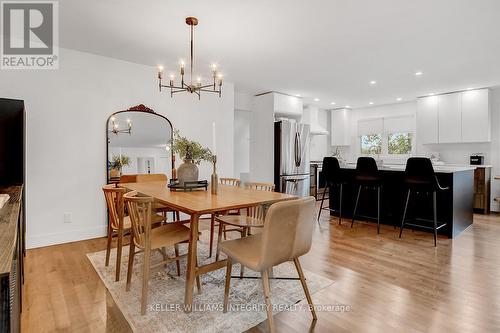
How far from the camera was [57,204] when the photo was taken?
3434 millimetres

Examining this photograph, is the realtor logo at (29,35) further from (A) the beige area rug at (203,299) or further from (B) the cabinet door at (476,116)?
(B) the cabinet door at (476,116)

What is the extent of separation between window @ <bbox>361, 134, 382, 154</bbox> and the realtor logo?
708cm

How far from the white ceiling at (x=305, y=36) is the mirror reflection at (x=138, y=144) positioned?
83 centimetres

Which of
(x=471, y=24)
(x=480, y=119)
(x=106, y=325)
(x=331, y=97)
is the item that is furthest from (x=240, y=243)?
(x=480, y=119)

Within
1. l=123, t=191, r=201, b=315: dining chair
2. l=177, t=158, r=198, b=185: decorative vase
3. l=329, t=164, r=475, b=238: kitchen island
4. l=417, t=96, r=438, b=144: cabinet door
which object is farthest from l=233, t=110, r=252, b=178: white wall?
l=123, t=191, r=201, b=315: dining chair

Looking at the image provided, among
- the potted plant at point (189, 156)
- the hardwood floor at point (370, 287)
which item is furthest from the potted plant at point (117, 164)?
the potted plant at point (189, 156)

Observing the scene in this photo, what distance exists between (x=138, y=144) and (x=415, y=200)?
13.7ft

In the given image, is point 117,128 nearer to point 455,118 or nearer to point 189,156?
point 189,156

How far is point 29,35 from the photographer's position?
3.04m

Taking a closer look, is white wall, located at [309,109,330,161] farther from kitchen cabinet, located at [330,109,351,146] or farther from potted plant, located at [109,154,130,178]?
potted plant, located at [109,154,130,178]

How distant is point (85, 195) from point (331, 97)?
5.24 meters

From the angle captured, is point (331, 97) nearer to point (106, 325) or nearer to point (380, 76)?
point (380, 76)

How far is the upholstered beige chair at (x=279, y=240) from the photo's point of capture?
1.57 meters

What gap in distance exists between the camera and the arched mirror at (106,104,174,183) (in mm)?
3812
